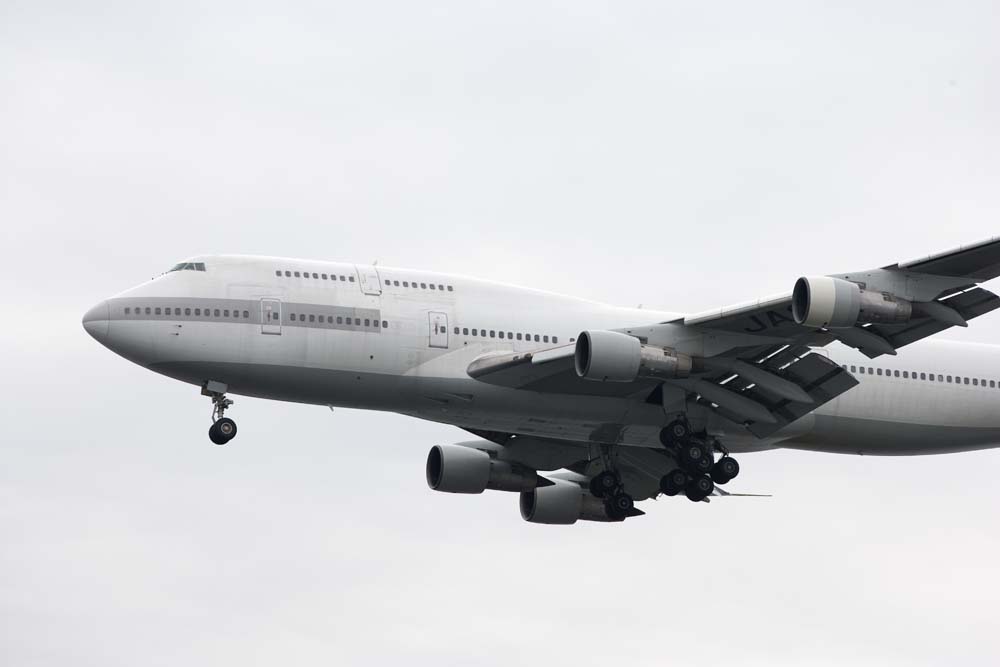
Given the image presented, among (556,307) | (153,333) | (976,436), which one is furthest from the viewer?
(976,436)

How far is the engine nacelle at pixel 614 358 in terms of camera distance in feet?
148

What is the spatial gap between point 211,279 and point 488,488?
1188 cm

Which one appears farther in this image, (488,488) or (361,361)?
(488,488)

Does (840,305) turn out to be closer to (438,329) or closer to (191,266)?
(438,329)

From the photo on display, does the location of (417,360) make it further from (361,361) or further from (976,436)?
(976,436)

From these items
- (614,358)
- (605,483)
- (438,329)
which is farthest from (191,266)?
(605,483)

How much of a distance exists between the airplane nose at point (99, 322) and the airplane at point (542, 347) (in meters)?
0.05

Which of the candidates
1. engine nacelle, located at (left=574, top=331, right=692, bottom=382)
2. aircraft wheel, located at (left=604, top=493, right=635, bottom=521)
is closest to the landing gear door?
engine nacelle, located at (left=574, top=331, right=692, bottom=382)

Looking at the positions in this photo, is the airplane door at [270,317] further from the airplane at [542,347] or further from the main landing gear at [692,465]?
the main landing gear at [692,465]

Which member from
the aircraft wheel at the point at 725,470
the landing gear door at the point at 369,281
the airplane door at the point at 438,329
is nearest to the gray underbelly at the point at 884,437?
the aircraft wheel at the point at 725,470

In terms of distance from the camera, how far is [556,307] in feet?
163

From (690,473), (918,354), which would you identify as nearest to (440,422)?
(690,473)

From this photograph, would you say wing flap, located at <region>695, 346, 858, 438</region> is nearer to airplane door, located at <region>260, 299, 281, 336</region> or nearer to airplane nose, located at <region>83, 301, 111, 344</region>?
airplane door, located at <region>260, 299, 281, 336</region>

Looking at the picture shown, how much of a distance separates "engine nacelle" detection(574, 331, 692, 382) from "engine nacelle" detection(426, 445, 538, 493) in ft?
27.2
